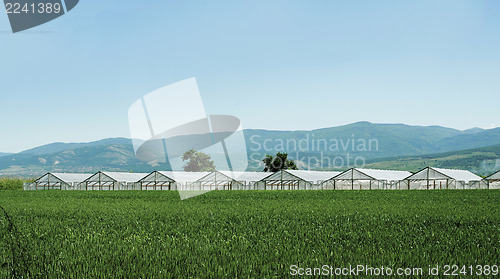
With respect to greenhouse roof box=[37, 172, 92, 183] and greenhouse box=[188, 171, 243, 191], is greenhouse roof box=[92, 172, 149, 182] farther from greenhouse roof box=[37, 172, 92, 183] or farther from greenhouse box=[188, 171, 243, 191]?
greenhouse box=[188, 171, 243, 191]

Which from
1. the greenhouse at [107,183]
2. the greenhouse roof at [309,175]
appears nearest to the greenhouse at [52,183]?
the greenhouse at [107,183]

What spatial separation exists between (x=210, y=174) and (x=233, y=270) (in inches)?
2505

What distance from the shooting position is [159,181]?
71812 mm

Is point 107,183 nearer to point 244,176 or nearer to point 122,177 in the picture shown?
point 122,177

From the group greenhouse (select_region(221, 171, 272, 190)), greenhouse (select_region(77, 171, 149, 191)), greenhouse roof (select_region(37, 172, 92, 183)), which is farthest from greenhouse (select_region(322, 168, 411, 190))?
greenhouse roof (select_region(37, 172, 92, 183))

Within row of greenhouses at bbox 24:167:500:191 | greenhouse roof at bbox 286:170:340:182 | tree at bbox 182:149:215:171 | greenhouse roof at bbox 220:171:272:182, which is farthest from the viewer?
tree at bbox 182:149:215:171

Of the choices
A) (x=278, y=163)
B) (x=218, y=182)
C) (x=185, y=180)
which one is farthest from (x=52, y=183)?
(x=278, y=163)

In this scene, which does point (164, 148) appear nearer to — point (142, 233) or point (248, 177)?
point (142, 233)

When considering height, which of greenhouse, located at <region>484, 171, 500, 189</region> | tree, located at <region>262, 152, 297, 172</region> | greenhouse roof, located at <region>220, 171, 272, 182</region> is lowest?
greenhouse, located at <region>484, 171, 500, 189</region>

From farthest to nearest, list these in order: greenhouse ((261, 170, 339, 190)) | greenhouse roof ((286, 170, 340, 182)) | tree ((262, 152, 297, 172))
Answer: tree ((262, 152, 297, 172)) < greenhouse roof ((286, 170, 340, 182)) < greenhouse ((261, 170, 339, 190))

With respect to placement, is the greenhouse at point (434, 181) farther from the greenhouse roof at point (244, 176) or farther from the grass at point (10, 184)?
the grass at point (10, 184)

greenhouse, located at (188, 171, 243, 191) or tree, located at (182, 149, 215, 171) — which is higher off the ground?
tree, located at (182, 149, 215, 171)

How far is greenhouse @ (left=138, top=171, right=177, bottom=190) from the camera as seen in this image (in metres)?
71.1

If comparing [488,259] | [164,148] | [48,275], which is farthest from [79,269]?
[164,148]
